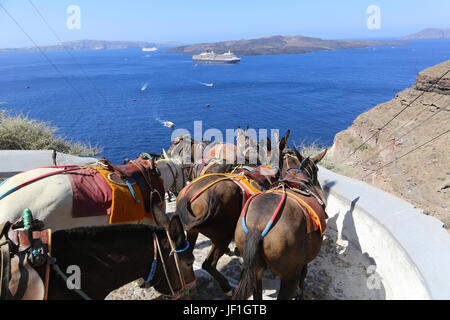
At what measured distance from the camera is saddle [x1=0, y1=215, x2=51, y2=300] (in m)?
2.26

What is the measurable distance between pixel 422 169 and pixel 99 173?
631 inches

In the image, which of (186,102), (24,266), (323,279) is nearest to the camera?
(24,266)

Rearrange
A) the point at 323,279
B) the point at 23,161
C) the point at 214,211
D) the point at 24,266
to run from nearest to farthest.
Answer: the point at 24,266
the point at 214,211
the point at 323,279
the point at 23,161

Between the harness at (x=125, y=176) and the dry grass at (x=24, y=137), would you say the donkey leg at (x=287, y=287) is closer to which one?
Answer: the harness at (x=125, y=176)

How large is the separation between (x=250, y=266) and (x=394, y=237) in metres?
2.04

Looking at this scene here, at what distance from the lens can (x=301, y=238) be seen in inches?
148

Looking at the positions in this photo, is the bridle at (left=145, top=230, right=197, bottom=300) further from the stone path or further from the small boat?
the small boat

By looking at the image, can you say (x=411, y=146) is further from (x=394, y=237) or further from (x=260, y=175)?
(x=394, y=237)

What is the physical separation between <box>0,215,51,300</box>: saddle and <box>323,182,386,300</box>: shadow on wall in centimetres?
412

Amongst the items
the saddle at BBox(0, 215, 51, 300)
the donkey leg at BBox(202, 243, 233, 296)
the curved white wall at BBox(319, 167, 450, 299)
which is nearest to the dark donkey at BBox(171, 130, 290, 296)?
the donkey leg at BBox(202, 243, 233, 296)

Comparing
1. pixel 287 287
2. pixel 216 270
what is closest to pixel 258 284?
pixel 287 287

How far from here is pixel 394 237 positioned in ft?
13.2

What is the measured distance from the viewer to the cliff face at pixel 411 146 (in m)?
13.8
